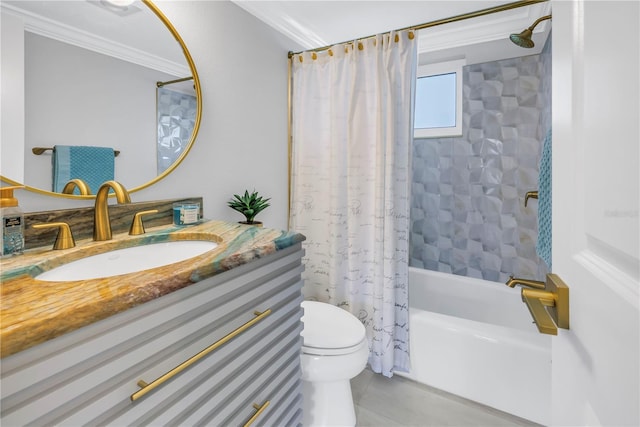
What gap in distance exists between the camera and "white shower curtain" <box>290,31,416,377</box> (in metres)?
1.84

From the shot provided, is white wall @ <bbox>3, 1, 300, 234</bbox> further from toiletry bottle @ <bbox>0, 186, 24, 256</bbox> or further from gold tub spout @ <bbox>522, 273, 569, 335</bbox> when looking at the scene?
gold tub spout @ <bbox>522, 273, 569, 335</bbox>

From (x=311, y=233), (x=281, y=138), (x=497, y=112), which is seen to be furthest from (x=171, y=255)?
(x=497, y=112)

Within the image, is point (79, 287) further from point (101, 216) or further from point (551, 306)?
point (551, 306)

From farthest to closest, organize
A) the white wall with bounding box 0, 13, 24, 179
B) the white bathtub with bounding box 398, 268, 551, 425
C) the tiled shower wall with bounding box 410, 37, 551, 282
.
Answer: the tiled shower wall with bounding box 410, 37, 551, 282 < the white bathtub with bounding box 398, 268, 551, 425 < the white wall with bounding box 0, 13, 24, 179

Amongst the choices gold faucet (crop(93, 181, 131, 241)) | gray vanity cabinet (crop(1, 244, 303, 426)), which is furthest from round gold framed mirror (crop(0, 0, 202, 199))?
gray vanity cabinet (crop(1, 244, 303, 426))

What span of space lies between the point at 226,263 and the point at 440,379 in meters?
1.58

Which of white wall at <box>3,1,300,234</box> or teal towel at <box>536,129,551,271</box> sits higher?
white wall at <box>3,1,300,234</box>

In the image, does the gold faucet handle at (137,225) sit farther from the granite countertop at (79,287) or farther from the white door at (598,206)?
the white door at (598,206)

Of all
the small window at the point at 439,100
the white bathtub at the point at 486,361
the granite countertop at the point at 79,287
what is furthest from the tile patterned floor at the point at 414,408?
the small window at the point at 439,100

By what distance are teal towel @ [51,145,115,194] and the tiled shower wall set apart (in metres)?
2.30

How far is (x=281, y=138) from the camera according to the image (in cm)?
222

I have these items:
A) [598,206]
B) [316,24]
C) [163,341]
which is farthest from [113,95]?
[598,206]

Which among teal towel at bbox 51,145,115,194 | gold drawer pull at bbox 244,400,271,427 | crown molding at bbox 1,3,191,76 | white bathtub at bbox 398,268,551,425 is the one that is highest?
crown molding at bbox 1,3,191,76

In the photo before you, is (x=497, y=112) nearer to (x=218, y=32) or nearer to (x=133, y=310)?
(x=218, y=32)
